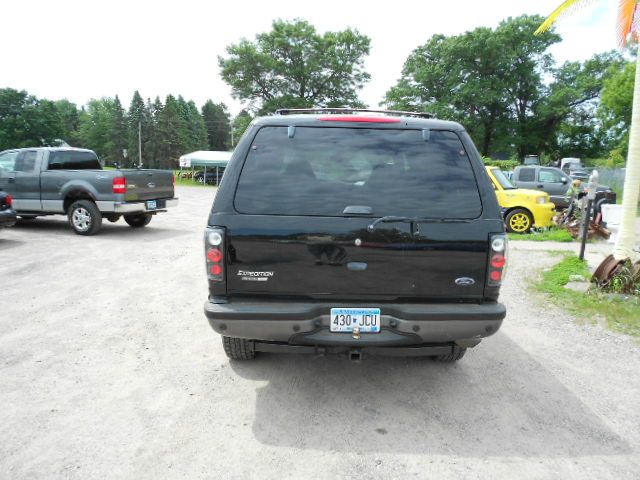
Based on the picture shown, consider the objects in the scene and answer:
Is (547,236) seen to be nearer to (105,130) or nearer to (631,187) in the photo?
(631,187)

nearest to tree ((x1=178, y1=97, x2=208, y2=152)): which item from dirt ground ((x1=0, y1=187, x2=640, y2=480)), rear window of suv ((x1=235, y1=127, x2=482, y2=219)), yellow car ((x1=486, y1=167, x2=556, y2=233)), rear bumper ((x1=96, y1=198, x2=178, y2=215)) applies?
rear bumper ((x1=96, y1=198, x2=178, y2=215))

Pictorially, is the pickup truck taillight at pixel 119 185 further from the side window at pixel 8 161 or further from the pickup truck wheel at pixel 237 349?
the pickup truck wheel at pixel 237 349

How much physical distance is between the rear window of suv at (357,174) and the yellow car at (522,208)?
31.2ft

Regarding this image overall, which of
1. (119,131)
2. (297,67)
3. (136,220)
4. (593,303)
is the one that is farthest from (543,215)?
(119,131)

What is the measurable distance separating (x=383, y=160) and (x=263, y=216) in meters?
0.94

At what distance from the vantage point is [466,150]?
3.18 meters

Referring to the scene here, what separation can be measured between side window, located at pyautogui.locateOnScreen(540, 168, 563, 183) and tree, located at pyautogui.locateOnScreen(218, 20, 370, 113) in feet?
96.0

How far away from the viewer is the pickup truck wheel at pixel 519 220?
12.0 metres

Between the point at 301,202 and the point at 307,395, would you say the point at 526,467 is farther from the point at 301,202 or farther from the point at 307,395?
the point at 301,202

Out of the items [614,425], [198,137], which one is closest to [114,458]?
[614,425]

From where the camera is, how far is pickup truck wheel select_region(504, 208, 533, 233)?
12.0 meters

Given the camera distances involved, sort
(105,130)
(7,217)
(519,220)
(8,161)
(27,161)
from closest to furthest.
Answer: (7,217)
(27,161)
(8,161)
(519,220)
(105,130)

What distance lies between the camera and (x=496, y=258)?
303cm

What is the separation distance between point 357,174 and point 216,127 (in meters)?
107
